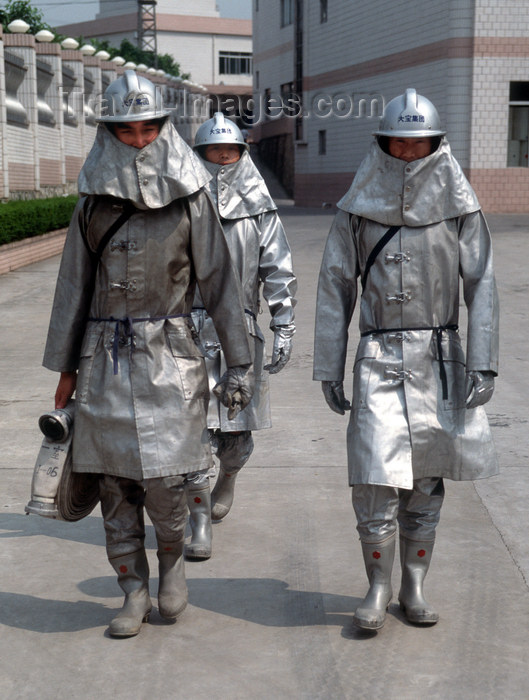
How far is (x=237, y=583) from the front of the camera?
4.63 meters

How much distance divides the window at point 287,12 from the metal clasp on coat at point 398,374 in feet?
119

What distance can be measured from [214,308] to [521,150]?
2349 cm

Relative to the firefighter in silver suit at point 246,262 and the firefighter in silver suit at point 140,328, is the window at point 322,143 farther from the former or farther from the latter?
the firefighter in silver suit at point 140,328

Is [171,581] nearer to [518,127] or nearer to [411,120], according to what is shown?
[411,120]

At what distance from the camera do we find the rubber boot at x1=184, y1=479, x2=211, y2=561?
4.97 meters

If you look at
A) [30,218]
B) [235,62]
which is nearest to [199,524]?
[30,218]

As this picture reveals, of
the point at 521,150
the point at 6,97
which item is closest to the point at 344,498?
the point at 6,97

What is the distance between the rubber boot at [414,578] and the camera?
411 cm

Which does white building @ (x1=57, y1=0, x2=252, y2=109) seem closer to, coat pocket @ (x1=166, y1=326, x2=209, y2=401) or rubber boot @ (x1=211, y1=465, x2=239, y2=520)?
rubber boot @ (x1=211, y1=465, x2=239, y2=520)

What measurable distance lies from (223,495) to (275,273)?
125cm

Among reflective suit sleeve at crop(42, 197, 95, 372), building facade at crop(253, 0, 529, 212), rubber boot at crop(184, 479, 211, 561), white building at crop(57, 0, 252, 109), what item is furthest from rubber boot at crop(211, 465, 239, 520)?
white building at crop(57, 0, 252, 109)

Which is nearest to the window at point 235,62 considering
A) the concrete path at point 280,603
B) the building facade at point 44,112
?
the building facade at point 44,112

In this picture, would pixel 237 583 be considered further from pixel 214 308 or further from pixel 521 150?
pixel 521 150

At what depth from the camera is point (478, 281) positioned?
4.14 metres
